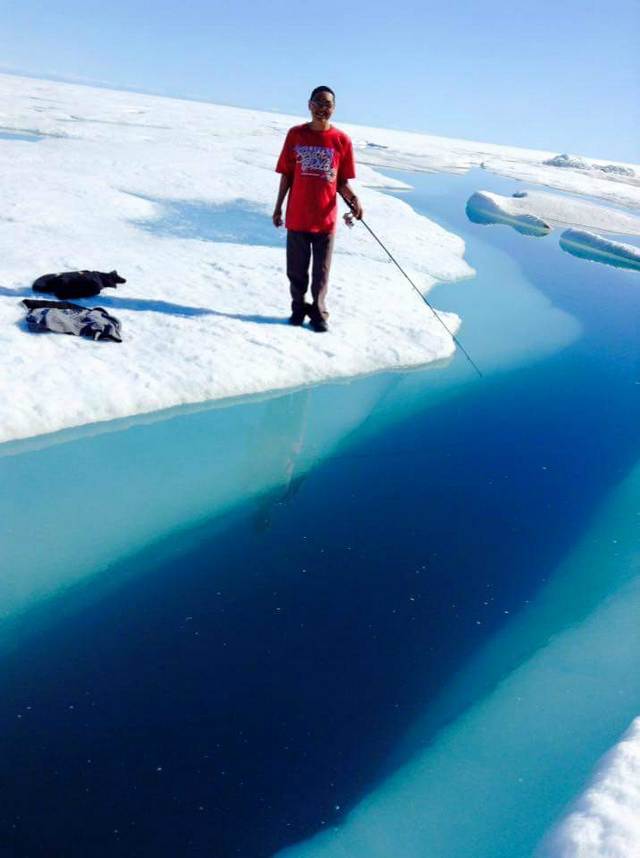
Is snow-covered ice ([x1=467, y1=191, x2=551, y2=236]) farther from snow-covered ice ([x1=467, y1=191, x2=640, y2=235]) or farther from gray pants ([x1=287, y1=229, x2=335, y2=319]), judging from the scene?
gray pants ([x1=287, y1=229, x2=335, y2=319])

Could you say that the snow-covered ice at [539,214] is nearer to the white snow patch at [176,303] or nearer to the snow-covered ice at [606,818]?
the white snow patch at [176,303]

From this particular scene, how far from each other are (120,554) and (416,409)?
6.66 feet

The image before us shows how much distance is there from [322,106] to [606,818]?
12.5ft

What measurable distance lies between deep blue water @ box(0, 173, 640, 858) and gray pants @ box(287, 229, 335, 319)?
979 millimetres

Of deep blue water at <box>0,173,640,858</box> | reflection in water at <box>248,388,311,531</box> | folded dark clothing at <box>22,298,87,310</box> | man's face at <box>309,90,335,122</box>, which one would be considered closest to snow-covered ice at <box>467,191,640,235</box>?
man's face at <box>309,90,335,122</box>

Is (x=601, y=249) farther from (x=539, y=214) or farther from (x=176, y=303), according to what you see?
(x=176, y=303)

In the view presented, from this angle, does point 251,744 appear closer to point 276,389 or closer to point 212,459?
point 212,459

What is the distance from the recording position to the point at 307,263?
4445mm

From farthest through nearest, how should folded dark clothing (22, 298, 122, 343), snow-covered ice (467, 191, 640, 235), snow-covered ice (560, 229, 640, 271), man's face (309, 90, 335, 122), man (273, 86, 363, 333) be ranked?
snow-covered ice (467, 191, 640, 235)
snow-covered ice (560, 229, 640, 271)
man (273, 86, 363, 333)
man's face (309, 90, 335, 122)
folded dark clothing (22, 298, 122, 343)

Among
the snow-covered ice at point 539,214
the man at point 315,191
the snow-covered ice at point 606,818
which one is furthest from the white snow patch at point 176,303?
the snow-covered ice at point 539,214

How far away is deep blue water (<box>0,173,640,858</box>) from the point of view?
153 centimetres

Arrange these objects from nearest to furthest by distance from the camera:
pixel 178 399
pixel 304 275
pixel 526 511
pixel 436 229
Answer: pixel 526 511 < pixel 178 399 < pixel 304 275 < pixel 436 229

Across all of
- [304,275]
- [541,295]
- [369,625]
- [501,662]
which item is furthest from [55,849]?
[541,295]

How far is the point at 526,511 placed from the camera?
2.93m
